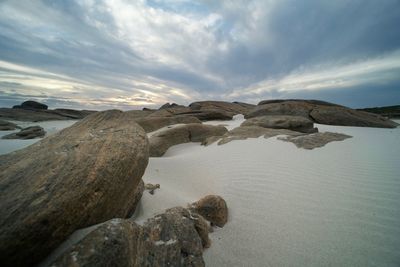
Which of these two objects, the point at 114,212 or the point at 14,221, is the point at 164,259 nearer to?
the point at 114,212

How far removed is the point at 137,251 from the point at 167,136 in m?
6.21

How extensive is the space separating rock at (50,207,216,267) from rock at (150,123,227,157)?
4763mm

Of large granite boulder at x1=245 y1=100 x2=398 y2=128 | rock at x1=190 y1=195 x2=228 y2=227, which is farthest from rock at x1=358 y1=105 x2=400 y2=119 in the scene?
rock at x1=190 y1=195 x2=228 y2=227

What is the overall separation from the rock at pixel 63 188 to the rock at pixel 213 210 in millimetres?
999

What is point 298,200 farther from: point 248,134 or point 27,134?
point 27,134

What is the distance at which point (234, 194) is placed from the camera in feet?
12.6

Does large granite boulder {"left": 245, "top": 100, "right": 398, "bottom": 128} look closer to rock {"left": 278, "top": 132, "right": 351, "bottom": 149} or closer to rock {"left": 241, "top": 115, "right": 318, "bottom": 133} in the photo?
rock {"left": 241, "top": 115, "right": 318, "bottom": 133}

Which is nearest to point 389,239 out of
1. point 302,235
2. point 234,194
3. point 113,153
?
point 302,235

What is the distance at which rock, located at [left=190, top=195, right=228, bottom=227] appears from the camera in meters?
3.00

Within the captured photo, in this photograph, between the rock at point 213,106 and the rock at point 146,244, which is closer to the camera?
the rock at point 146,244

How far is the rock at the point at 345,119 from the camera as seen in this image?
10.9m

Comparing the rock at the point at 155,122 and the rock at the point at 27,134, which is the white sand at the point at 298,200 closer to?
the rock at the point at 155,122

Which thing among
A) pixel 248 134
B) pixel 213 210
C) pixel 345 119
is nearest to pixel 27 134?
pixel 248 134

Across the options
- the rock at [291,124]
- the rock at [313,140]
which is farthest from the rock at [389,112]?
the rock at [313,140]
